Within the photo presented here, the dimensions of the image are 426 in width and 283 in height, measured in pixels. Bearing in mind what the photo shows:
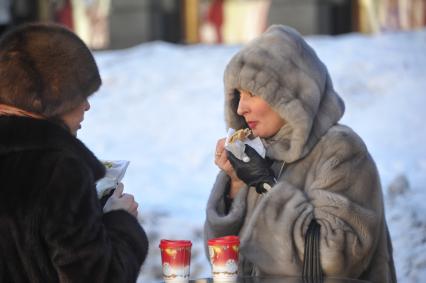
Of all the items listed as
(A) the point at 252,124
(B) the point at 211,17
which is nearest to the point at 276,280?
(A) the point at 252,124

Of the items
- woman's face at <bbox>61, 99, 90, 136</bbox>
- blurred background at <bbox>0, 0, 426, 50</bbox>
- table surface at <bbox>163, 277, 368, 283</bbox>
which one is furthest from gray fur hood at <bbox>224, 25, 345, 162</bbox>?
blurred background at <bbox>0, 0, 426, 50</bbox>

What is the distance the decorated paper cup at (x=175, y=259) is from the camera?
3.49 m

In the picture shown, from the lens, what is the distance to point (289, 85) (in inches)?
162

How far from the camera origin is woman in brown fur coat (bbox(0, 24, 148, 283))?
3061mm

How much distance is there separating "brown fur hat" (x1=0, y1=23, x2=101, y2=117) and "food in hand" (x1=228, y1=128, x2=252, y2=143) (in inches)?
42.8

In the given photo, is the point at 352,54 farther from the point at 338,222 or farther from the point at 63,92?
the point at 63,92

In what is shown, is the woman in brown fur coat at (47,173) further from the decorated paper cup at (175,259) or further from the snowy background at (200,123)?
the snowy background at (200,123)

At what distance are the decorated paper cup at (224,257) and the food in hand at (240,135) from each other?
772 millimetres

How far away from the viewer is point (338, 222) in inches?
158

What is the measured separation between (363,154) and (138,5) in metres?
8.56

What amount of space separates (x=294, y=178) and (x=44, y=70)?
1.40 metres

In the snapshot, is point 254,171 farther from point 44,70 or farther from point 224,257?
point 44,70

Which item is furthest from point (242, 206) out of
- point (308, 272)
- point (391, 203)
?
point (391, 203)

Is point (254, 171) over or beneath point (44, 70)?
beneath
